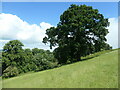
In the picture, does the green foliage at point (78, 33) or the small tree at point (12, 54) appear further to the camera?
the small tree at point (12, 54)

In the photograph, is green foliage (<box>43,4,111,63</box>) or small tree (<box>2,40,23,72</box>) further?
small tree (<box>2,40,23,72</box>)

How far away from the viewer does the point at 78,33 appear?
22.3m

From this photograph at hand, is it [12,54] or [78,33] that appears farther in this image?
[12,54]

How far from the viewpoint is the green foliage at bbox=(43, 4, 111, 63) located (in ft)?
69.4

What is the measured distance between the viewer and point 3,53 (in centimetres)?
3562

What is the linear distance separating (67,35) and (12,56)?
70.6ft

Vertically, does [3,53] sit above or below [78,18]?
below

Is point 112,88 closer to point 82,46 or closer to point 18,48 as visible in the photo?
point 82,46

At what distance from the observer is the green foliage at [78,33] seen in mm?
21141

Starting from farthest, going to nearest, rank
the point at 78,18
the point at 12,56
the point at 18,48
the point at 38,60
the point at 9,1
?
the point at 38,60
the point at 18,48
the point at 12,56
the point at 78,18
the point at 9,1

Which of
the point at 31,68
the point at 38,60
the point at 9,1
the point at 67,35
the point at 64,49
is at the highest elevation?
the point at 9,1

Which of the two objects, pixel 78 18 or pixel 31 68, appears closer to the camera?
pixel 78 18

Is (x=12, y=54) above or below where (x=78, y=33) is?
below

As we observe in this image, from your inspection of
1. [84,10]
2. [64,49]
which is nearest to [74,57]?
[64,49]
